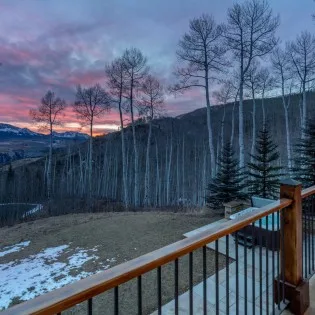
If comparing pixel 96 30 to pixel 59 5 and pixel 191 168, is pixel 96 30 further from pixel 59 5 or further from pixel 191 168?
pixel 191 168

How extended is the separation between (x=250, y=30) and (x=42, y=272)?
11497mm

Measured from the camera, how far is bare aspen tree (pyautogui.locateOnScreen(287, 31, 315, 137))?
1343cm

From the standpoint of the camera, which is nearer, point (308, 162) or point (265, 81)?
point (308, 162)

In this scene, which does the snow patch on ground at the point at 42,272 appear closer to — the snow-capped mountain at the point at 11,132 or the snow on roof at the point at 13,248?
the snow on roof at the point at 13,248

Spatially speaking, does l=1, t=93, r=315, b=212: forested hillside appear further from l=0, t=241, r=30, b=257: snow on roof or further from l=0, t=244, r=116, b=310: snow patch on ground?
l=0, t=244, r=116, b=310: snow patch on ground

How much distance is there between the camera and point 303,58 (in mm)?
13719

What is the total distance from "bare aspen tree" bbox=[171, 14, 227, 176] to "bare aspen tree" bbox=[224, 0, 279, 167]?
617 mm

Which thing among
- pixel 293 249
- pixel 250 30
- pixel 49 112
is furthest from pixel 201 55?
pixel 49 112

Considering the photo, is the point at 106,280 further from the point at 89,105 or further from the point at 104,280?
the point at 89,105

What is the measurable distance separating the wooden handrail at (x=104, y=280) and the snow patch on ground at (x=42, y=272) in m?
4.23

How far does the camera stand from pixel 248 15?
35.9 feet

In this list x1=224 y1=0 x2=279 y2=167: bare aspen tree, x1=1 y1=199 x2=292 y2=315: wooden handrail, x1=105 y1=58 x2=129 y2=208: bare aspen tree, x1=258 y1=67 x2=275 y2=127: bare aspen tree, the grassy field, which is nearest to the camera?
x1=1 y1=199 x2=292 y2=315: wooden handrail

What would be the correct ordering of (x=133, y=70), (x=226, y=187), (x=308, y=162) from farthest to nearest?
(x=133, y=70), (x=226, y=187), (x=308, y=162)

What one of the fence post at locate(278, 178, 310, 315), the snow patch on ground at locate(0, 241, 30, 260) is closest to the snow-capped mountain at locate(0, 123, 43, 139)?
the snow patch on ground at locate(0, 241, 30, 260)
